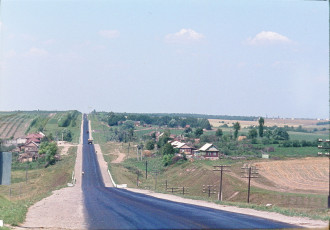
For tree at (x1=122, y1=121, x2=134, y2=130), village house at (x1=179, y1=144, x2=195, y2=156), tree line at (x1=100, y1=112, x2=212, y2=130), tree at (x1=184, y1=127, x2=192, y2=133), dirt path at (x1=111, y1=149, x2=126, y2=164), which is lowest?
dirt path at (x1=111, y1=149, x2=126, y2=164)

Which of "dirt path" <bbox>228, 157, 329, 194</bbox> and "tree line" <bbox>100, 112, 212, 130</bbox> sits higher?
"tree line" <bbox>100, 112, 212, 130</bbox>

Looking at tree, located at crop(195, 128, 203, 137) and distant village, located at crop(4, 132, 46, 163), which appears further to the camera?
tree, located at crop(195, 128, 203, 137)

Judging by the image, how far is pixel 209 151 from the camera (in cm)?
7525

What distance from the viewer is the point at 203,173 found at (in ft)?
203

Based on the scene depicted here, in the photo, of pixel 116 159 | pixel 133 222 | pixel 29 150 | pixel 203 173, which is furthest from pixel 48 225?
pixel 116 159

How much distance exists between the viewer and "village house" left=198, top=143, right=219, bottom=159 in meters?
73.2

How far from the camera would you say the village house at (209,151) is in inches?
2884

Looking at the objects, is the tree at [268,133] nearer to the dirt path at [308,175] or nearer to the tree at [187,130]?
the dirt path at [308,175]

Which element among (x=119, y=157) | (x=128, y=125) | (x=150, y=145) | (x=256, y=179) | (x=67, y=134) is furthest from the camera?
(x=150, y=145)

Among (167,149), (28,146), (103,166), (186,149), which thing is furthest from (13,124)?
(186,149)

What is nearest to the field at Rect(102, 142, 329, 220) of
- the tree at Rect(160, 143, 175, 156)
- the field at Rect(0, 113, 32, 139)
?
the tree at Rect(160, 143, 175, 156)

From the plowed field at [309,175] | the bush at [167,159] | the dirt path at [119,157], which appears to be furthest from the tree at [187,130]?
the plowed field at [309,175]

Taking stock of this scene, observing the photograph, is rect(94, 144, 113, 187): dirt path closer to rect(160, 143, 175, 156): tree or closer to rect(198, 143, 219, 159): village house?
rect(160, 143, 175, 156): tree

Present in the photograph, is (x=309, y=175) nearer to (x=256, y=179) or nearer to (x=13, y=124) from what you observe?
(x=13, y=124)
